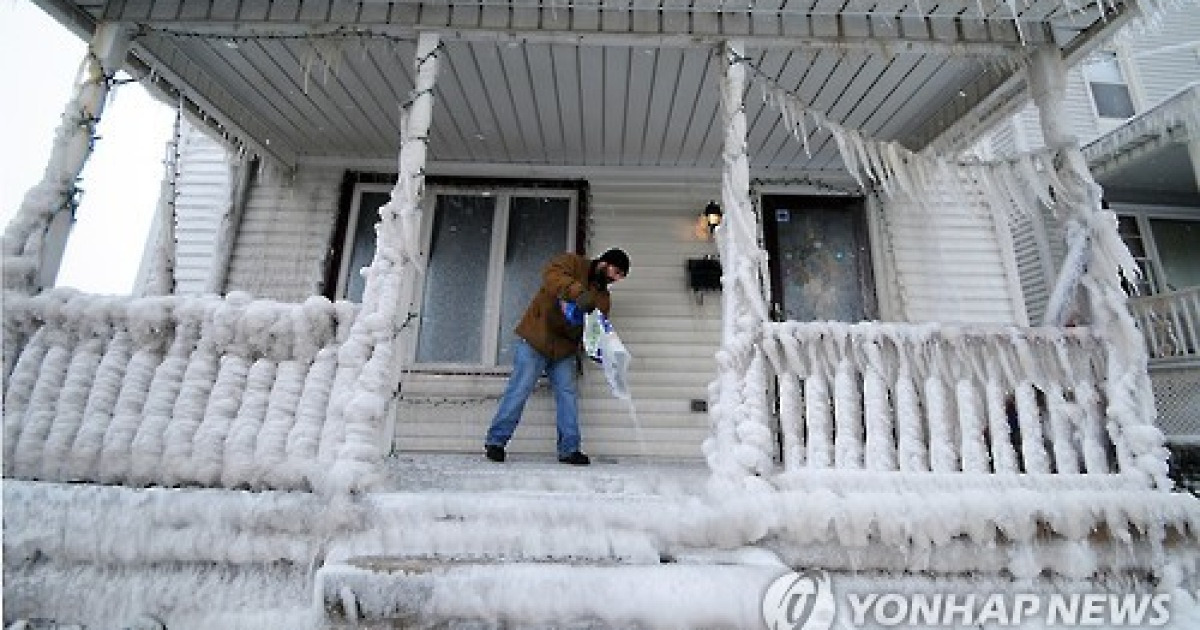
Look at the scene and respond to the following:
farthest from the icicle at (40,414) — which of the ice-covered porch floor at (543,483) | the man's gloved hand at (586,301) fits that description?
the man's gloved hand at (586,301)

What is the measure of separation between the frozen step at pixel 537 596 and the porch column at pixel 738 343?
69 cm

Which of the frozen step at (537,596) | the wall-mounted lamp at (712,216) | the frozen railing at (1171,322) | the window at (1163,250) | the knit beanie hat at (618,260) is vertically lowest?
the frozen step at (537,596)

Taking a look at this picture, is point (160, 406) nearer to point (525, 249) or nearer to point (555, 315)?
point (555, 315)

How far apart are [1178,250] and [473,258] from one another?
1102cm

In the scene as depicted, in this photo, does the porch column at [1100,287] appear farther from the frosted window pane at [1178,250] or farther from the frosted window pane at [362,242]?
the frosted window pane at [1178,250]

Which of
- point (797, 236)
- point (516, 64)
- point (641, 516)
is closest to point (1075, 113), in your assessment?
point (797, 236)

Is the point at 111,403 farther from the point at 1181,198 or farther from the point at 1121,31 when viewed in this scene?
the point at 1181,198

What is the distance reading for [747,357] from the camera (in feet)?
9.62

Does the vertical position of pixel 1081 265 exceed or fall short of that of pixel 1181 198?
it falls short

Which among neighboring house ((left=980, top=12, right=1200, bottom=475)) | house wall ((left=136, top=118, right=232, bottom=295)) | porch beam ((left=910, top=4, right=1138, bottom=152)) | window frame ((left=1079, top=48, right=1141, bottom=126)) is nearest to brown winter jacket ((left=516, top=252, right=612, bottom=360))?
porch beam ((left=910, top=4, right=1138, bottom=152))

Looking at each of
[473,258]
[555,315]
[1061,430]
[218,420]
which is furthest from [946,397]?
[473,258]

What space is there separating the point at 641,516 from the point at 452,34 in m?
3.20

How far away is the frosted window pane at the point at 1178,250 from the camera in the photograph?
28.1 feet

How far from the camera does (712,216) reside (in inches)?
213
